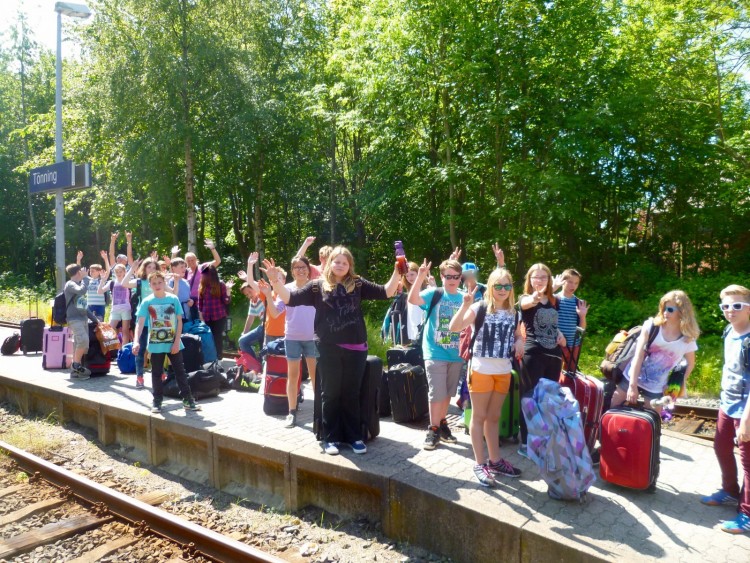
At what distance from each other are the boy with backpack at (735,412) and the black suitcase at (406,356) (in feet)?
11.1

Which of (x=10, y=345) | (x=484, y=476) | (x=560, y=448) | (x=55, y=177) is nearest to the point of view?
(x=560, y=448)

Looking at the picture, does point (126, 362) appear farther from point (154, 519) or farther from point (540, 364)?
point (540, 364)

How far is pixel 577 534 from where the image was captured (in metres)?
3.95

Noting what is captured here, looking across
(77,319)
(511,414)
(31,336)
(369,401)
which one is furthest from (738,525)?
(31,336)

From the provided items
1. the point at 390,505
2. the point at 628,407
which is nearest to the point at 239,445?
the point at 390,505

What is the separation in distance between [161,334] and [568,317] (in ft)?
16.3

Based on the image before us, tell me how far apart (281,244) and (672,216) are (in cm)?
1541

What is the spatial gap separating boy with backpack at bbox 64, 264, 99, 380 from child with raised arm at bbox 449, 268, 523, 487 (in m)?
6.87

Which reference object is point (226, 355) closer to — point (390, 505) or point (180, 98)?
point (390, 505)

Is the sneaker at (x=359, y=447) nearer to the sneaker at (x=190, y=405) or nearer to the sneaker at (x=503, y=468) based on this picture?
the sneaker at (x=503, y=468)

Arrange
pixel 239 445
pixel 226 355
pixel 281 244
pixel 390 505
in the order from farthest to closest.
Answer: pixel 281 244 < pixel 226 355 < pixel 239 445 < pixel 390 505

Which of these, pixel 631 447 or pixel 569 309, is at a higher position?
pixel 569 309

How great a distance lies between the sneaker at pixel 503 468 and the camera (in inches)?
197

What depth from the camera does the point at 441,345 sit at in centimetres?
557
